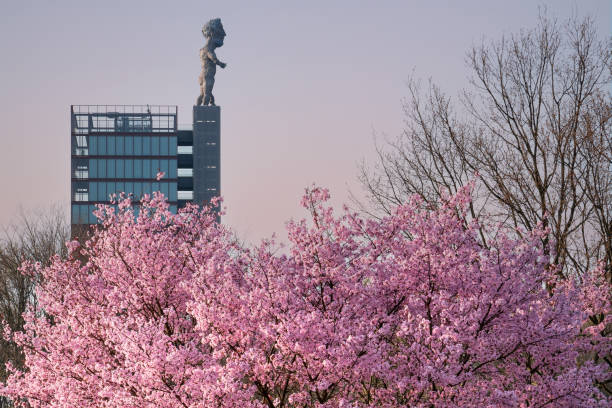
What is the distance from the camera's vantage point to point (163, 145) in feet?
403

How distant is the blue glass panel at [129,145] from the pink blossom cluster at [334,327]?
358 ft

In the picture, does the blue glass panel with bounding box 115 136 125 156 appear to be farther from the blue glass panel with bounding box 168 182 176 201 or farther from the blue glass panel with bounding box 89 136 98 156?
the blue glass panel with bounding box 168 182 176 201

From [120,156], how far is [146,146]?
409cm

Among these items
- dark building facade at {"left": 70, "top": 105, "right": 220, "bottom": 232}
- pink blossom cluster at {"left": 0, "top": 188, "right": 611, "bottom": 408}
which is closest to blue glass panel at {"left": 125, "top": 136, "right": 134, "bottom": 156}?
dark building facade at {"left": 70, "top": 105, "right": 220, "bottom": 232}

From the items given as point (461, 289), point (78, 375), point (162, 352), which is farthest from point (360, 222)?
point (78, 375)

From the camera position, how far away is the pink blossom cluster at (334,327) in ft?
34.7

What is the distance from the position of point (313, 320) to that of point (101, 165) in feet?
374

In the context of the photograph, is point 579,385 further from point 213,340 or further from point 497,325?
point 213,340

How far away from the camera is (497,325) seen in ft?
38.8

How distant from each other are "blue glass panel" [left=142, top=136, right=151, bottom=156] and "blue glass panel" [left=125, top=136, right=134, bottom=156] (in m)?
1.60

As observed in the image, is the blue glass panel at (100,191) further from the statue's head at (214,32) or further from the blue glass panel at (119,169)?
the statue's head at (214,32)

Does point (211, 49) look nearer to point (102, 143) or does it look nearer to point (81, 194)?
point (102, 143)

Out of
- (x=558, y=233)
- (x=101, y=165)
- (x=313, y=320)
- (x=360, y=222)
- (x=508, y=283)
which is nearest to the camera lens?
(x=313, y=320)

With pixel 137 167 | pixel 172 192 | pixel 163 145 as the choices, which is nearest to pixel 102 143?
pixel 137 167
